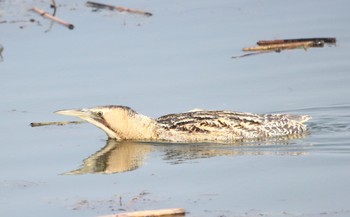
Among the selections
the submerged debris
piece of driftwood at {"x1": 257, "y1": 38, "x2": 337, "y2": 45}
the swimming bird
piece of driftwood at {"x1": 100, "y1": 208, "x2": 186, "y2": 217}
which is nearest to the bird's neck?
the swimming bird

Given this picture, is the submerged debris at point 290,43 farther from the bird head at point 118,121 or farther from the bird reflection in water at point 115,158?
the bird reflection in water at point 115,158

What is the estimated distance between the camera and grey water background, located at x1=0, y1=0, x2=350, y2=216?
36.9 feet

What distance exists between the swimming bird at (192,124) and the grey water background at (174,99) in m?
0.21

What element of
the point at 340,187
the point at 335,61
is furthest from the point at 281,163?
the point at 335,61

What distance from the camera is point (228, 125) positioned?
45.7 ft

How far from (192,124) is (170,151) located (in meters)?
0.58

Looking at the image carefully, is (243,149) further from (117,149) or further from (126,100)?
Answer: (126,100)

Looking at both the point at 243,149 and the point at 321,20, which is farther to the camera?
the point at 321,20

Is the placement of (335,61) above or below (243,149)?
above

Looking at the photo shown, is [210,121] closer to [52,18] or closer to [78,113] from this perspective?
[78,113]

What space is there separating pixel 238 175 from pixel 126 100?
3.71 m

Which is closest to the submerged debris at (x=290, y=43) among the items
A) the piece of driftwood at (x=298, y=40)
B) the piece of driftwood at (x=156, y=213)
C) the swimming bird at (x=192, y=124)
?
the piece of driftwood at (x=298, y=40)

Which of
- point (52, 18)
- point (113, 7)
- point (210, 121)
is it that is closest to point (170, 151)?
point (210, 121)

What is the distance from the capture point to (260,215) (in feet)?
34.1
